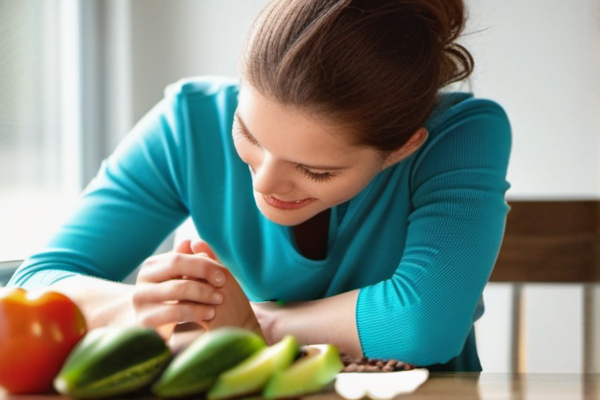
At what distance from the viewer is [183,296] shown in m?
0.87

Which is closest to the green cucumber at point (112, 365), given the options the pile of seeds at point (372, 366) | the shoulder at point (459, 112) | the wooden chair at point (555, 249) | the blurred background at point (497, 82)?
the pile of seeds at point (372, 366)

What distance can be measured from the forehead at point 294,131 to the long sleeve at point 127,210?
1.09 feet

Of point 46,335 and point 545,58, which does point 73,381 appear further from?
point 545,58

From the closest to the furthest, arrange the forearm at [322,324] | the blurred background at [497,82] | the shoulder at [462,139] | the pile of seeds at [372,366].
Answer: the pile of seeds at [372,366]
the forearm at [322,324]
the shoulder at [462,139]
the blurred background at [497,82]

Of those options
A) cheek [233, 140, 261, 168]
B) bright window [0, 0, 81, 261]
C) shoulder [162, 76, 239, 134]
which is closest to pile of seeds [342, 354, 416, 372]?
cheek [233, 140, 261, 168]

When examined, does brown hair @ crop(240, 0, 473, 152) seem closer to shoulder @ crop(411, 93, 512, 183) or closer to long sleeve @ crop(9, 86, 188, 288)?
shoulder @ crop(411, 93, 512, 183)

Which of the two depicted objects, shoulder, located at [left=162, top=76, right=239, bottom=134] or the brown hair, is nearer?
the brown hair

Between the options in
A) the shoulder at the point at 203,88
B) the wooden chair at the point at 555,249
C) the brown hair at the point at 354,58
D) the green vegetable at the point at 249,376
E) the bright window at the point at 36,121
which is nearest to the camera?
the green vegetable at the point at 249,376

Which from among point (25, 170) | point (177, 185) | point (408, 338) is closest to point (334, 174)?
point (408, 338)

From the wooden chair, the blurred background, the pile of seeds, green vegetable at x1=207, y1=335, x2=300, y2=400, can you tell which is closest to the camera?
green vegetable at x1=207, y1=335, x2=300, y2=400

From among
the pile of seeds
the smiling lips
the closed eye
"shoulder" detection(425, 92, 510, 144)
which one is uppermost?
"shoulder" detection(425, 92, 510, 144)

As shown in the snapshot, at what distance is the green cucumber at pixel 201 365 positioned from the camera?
557mm

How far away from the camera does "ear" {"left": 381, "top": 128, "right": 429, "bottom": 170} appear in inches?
40.4

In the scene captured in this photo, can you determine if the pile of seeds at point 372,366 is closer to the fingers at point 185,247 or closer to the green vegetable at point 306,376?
the green vegetable at point 306,376
